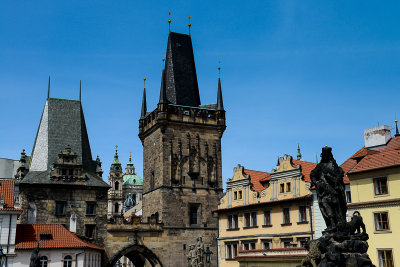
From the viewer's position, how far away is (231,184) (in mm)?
38344

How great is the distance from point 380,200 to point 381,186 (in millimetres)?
792

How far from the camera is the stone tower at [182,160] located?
46.4 m

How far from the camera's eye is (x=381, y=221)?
83.9ft

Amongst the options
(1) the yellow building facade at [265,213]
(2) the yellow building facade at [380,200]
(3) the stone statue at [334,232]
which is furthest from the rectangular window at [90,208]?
(3) the stone statue at [334,232]

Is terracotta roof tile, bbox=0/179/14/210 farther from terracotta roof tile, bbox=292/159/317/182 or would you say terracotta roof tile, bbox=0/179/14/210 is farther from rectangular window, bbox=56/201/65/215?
terracotta roof tile, bbox=292/159/317/182

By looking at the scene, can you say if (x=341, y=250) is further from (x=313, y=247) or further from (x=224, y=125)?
(x=224, y=125)

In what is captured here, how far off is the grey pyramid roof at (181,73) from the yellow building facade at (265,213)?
1412 centimetres

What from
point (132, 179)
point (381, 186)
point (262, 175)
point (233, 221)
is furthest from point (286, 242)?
point (132, 179)

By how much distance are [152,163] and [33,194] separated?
42.3 ft

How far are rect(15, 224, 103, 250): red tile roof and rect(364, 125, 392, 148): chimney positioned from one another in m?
21.9

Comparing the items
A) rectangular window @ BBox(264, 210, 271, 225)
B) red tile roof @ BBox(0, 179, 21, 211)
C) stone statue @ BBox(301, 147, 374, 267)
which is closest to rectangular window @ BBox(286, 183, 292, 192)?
rectangular window @ BBox(264, 210, 271, 225)

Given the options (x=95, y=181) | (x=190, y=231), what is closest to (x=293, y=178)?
(x=190, y=231)

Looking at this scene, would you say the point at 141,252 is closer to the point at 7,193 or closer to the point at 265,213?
the point at 7,193

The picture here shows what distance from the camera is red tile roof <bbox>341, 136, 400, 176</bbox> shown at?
84.3 ft
